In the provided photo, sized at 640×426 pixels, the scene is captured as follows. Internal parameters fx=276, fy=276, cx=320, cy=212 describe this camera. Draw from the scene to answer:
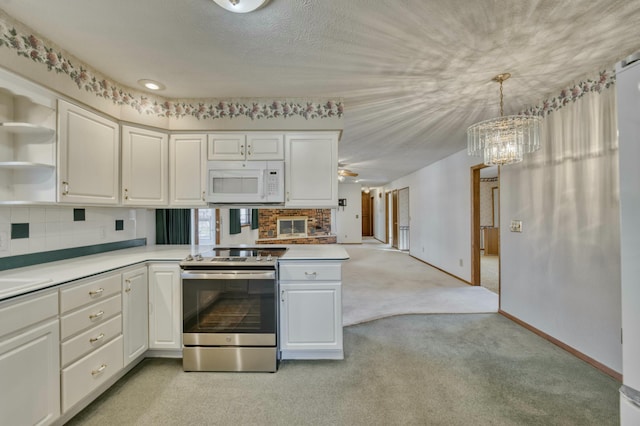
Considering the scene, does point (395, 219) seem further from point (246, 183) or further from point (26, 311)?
point (26, 311)

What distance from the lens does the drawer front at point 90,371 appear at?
157 centimetres

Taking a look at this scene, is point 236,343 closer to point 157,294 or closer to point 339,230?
point 157,294

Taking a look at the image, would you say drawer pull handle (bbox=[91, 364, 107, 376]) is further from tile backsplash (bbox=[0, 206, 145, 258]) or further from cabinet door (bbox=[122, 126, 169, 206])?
cabinet door (bbox=[122, 126, 169, 206])

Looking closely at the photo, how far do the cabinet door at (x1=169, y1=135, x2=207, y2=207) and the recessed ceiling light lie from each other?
436 millimetres

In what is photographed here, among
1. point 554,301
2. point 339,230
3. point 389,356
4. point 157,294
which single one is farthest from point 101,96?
point 339,230

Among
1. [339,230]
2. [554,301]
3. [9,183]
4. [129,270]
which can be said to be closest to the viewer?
[9,183]

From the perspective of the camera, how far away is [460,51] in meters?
1.85

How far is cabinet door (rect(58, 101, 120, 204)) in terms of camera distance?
74.4 inches

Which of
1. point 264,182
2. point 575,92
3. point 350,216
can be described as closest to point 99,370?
point 264,182

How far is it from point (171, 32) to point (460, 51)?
1.84 meters

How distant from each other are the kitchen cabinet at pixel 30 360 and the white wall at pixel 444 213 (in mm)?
4831

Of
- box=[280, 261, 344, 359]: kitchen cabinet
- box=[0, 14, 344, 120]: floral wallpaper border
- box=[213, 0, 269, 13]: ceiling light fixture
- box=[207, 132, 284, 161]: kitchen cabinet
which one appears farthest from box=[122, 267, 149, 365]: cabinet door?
box=[213, 0, 269, 13]: ceiling light fixture

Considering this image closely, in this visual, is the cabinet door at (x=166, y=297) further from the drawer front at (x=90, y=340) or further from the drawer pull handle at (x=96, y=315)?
the drawer pull handle at (x=96, y=315)

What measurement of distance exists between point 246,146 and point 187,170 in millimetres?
609
